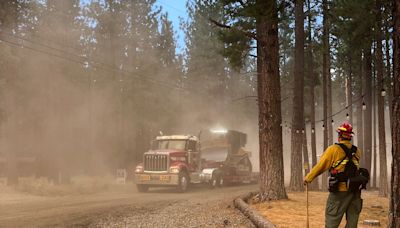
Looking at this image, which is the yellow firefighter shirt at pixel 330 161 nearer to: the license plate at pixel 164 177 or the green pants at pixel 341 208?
the green pants at pixel 341 208

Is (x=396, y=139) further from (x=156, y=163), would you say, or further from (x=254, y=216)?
(x=156, y=163)

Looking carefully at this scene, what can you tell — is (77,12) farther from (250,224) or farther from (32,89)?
(250,224)

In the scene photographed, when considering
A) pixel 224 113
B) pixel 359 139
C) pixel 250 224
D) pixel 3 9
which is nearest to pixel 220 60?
pixel 224 113

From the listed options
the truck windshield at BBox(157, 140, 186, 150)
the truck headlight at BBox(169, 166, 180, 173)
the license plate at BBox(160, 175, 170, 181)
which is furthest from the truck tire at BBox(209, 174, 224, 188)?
the license plate at BBox(160, 175, 170, 181)

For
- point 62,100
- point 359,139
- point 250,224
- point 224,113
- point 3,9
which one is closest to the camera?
point 250,224

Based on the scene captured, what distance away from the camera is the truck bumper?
65.3 feet

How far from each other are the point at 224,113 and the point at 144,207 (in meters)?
32.6

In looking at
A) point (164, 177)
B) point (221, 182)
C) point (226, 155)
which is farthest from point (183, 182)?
point (226, 155)

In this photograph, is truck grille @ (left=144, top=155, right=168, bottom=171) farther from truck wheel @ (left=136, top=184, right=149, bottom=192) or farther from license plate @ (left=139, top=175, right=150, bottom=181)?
truck wheel @ (left=136, top=184, right=149, bottom=192)

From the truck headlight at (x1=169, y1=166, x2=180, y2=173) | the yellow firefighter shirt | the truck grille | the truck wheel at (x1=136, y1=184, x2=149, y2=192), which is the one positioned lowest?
the truck wheel at (x1=136, y1=184, x2=149, y2=192)

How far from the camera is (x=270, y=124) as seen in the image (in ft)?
40.7

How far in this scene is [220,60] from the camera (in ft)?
152

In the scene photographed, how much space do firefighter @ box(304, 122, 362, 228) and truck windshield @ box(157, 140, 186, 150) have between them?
606 inches

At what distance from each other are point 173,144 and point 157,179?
7.84 feet
